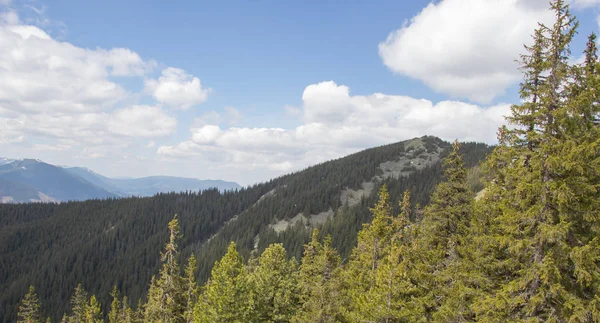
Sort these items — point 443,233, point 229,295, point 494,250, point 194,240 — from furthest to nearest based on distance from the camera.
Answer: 1. point 194,240
2. point 229,295
3. point 443,233
4. point 494,250

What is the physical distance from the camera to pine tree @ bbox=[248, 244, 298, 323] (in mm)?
27300

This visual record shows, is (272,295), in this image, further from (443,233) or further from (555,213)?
(555,213)

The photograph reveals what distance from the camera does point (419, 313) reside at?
1608cm

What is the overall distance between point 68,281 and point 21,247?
7011cm

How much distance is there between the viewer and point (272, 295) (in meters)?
28.1

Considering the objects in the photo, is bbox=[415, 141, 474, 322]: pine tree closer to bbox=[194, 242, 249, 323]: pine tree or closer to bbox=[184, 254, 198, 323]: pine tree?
bbox=[194, 242, 249, 323]: pine tree

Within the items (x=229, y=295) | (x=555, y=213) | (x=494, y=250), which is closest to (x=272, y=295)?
(x=229, y=295)

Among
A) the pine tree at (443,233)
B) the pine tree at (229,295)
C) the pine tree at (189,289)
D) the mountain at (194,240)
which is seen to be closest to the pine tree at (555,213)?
the pine tree at (443,233)

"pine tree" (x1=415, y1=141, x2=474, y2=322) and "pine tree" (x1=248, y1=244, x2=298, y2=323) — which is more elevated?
"pine tree" (x1=415, y1=141, x2=474, y2=322)

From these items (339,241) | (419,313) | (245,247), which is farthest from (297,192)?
(419,313)

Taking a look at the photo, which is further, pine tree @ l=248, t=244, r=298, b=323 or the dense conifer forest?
pine tree @ l=248, t=244, r=298, b=323

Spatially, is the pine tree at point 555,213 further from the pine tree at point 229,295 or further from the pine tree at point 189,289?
the pine tree at point 189,289

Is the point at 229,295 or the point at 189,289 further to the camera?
the point at 189,289

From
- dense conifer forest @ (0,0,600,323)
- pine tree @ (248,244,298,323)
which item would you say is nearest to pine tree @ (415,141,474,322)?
dense conifer forest @ (0,0,600,323)
